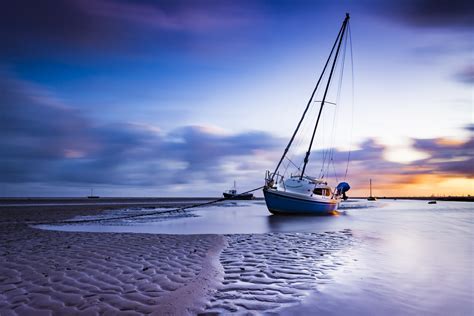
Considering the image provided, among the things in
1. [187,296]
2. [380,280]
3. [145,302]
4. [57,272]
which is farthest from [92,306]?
[380,280]

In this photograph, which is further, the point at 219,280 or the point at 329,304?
the point at 219,280

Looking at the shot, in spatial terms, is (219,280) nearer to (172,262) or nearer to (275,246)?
(172,262)

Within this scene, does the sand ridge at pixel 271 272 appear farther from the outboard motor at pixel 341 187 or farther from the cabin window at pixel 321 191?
the outboard motor at pixel 341 187

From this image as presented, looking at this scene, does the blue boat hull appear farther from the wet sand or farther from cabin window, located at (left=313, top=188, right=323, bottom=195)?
the wet sand

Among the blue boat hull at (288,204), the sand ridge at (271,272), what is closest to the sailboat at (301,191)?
the blue boat hull at (288,204)

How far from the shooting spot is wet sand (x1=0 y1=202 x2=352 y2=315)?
213 inches

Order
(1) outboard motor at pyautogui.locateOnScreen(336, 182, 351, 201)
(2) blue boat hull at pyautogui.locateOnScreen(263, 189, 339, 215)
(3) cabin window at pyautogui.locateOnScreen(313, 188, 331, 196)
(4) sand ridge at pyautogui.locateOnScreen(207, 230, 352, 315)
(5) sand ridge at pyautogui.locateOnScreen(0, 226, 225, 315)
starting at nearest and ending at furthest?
(5) sand ridge at pyautogui.locateOnScreen(0, 226, 225, 315)
(4) sand ridge at pyautogui.locateOnScreen(207, 230, 352, 315)
(2) blue boat hull at pyautogui.locateOnScreen(263, 189, 339, 215)
(3) cabin window at pyautogui.locateOnScreen(313, 188, 331, 196)
(1) outboard motor at pyautogui.locateOnScreen(336, 182, 351, 201)

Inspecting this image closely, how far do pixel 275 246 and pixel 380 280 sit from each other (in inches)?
204

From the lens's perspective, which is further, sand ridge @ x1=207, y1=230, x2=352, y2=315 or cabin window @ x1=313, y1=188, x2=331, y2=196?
cabin window @ x1=313, y1=188, x2=331, y2=196

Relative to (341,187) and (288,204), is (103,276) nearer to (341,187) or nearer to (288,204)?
(288,204)

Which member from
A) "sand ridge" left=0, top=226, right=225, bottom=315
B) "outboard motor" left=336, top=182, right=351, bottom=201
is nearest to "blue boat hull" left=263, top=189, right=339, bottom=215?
"outboard motor" left=336, top=182, right=351, bottom=201

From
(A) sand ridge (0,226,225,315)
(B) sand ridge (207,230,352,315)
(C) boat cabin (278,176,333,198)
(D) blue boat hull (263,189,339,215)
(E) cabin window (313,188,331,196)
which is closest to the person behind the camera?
(A) sand ridge (0,226,225,315)

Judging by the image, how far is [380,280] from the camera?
7.49 m

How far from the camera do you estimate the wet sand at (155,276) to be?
540 cm
